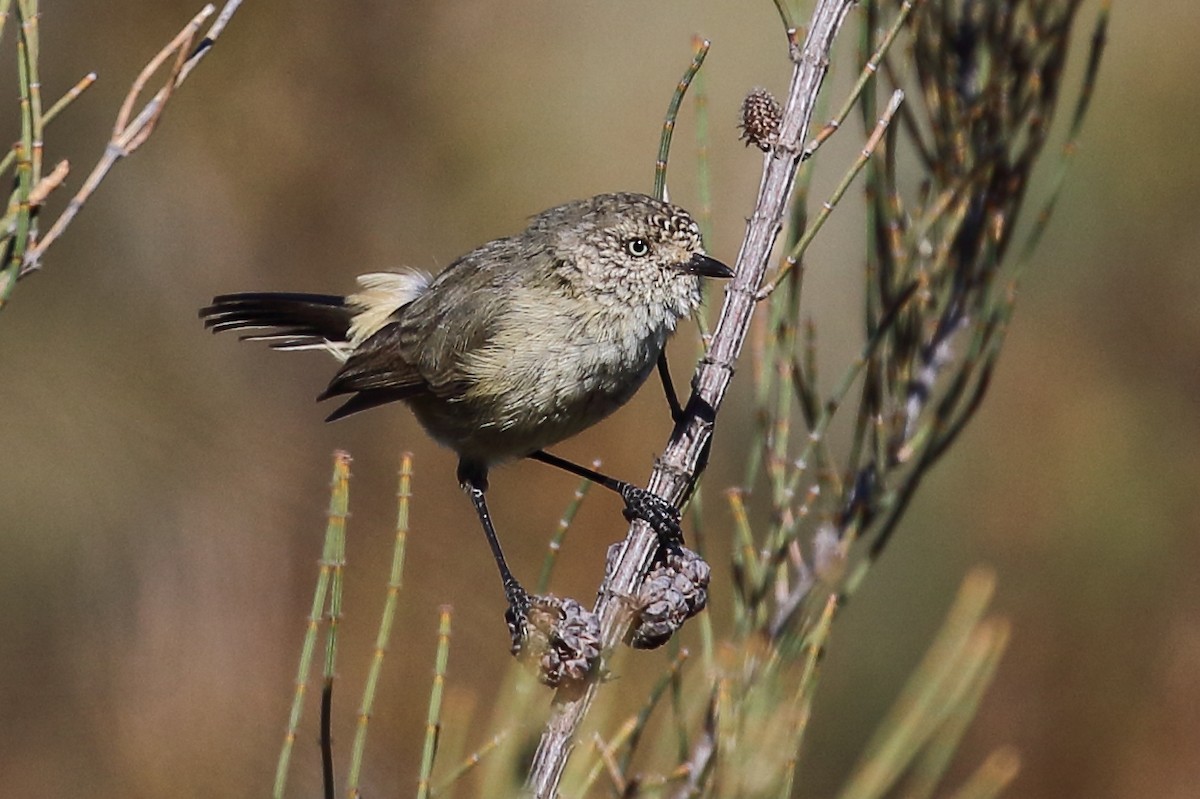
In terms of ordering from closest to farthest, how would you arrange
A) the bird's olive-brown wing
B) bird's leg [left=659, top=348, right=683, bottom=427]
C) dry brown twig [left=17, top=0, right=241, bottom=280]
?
dry brown twig [left=17, top=0, right=241, bottom=280], bird's leg [left=659, top=348, right=683, bottom=427], the bird's olive-brown wing

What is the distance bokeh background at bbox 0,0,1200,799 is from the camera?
13.4 feet

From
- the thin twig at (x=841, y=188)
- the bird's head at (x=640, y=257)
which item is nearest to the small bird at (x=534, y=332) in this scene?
the bird's head at (x=640, y=257)

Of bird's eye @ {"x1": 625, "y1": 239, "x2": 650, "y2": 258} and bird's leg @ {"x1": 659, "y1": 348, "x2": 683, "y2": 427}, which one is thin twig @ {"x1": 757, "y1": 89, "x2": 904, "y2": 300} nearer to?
bird's leg @ {"x1": 659, "y1": 348, "x2": 683, "y2": 427}

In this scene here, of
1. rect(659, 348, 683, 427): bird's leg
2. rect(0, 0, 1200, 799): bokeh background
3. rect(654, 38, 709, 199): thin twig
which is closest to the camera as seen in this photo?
rect(654, 38, 709, 199): thin twig

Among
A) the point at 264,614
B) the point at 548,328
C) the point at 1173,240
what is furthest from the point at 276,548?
the point at 1173,240

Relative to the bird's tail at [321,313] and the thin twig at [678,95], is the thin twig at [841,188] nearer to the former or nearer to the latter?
the thin twig at [678,95]

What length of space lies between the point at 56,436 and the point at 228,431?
61cm

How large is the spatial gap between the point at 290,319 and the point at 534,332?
1285 mm

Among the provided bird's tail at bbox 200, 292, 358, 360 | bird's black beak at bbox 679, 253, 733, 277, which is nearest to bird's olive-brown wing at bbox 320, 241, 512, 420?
bird's tail at bbox 200, 292, 358, 360

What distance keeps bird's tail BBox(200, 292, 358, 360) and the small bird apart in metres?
0.01

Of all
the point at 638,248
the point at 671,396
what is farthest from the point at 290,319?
the point at 671,396

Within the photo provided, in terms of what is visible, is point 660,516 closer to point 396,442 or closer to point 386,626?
point 386,626

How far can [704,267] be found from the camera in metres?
2.76

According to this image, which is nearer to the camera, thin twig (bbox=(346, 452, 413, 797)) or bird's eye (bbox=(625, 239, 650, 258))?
thin twig (bbox=(346, 452, 413, 797))
